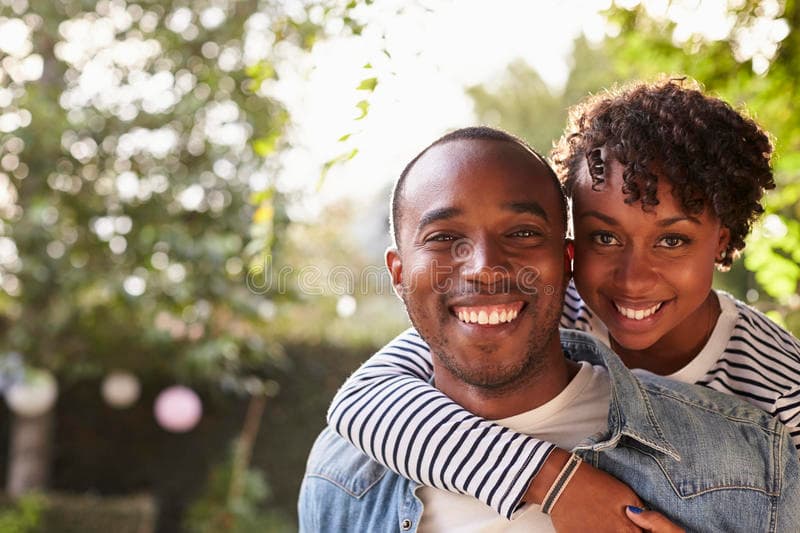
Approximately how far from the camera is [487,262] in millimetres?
1964

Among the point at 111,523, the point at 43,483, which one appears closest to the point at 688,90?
the point at 111,523

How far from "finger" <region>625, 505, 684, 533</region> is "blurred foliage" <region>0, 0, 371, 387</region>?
19.0 ft

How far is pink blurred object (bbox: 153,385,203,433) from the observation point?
9172 mm

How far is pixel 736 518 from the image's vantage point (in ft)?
6.11

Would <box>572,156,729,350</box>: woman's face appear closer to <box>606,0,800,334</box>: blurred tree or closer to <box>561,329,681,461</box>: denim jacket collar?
<box>561,329,681,461</box>: denim jacket collar

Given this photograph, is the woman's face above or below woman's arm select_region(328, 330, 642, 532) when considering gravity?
above

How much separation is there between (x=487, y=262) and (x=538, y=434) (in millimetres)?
458

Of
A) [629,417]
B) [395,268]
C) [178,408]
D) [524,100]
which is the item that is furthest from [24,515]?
[524,100]

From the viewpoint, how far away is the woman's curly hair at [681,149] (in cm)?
214

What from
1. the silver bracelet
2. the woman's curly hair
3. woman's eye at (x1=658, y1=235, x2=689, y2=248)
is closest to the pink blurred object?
the woman's curly hair

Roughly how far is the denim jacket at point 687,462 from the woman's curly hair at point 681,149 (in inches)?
17.7

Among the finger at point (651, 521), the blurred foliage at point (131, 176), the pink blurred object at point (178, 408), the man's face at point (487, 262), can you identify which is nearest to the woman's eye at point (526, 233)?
the man's face at point (487, 262)

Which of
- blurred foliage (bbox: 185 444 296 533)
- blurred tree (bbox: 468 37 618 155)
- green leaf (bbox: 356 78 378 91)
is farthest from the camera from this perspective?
blurred tree (bbox: 468 37 618 155)

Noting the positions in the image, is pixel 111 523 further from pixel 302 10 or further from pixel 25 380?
pixel 302 10
